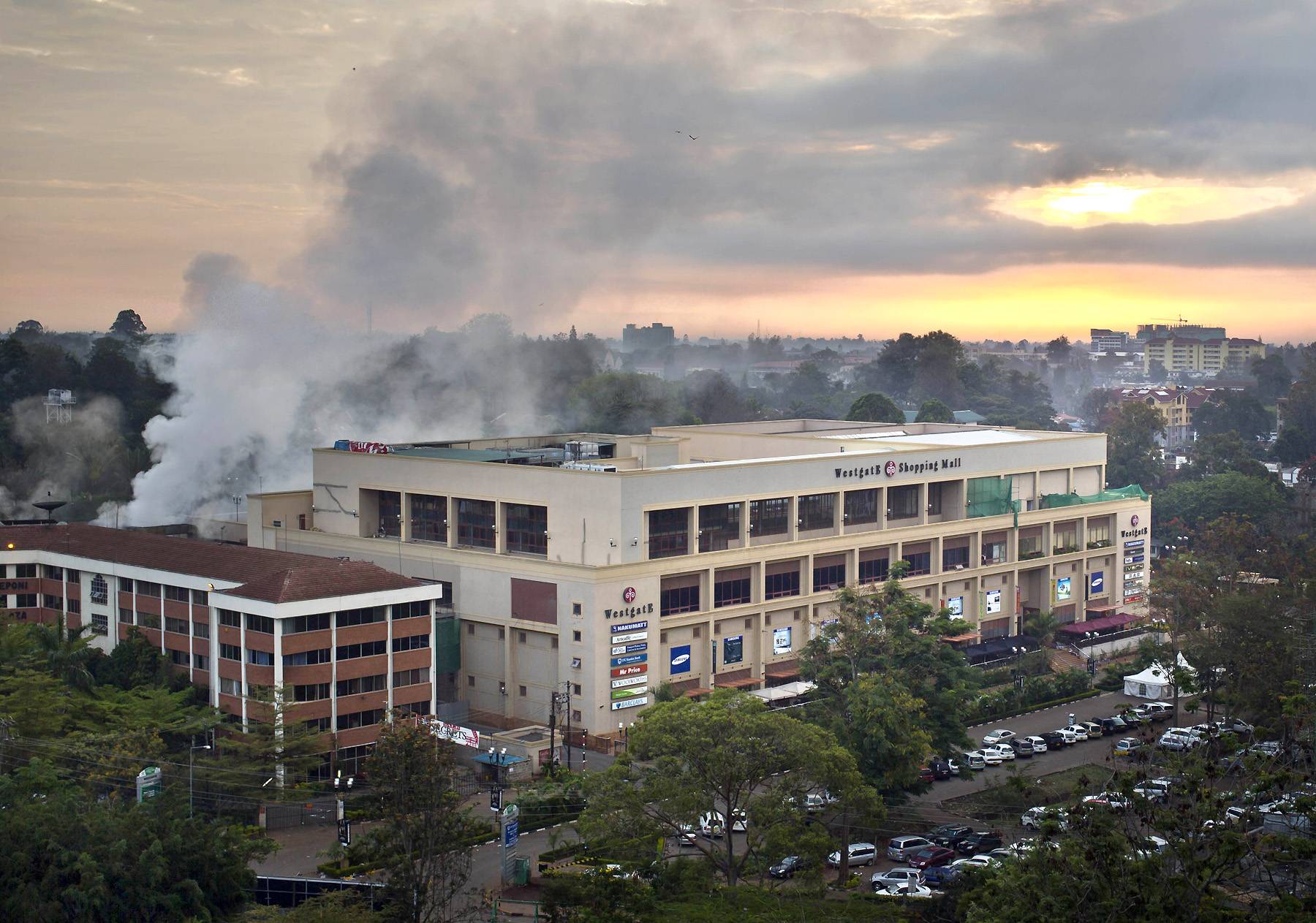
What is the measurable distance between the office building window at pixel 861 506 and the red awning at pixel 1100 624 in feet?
45.9

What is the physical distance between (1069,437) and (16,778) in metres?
57.5

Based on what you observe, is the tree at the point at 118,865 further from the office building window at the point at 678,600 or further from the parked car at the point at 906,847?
the office building window at the point at 678,600

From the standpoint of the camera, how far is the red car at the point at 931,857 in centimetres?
4125

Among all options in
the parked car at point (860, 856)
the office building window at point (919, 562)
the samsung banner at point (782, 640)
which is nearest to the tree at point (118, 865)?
the parked car at point (860, 856)

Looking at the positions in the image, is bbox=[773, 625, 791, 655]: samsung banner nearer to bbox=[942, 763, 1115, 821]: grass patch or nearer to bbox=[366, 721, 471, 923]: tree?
bbox=[942, 763, 1115, 821]: grass patch

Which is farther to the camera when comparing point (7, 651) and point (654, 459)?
point (654, 459)

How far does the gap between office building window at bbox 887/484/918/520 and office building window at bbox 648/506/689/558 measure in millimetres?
13152

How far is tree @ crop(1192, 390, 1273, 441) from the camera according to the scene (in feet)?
586

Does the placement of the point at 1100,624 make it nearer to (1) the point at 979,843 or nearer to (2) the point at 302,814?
(1) the point at 979,843

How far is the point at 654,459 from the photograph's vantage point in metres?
66.1

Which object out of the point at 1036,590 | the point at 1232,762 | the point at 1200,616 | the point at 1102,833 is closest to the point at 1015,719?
the point at 1200,616

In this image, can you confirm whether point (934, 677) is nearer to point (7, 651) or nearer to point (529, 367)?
point (7, 651)

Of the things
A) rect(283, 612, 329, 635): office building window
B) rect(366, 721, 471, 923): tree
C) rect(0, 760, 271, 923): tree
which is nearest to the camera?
rect(0, 760, 271, 923): tree

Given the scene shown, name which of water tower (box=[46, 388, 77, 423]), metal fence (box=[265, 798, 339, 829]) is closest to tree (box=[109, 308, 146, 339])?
water tower (box=[46, 388, 77, 423])
